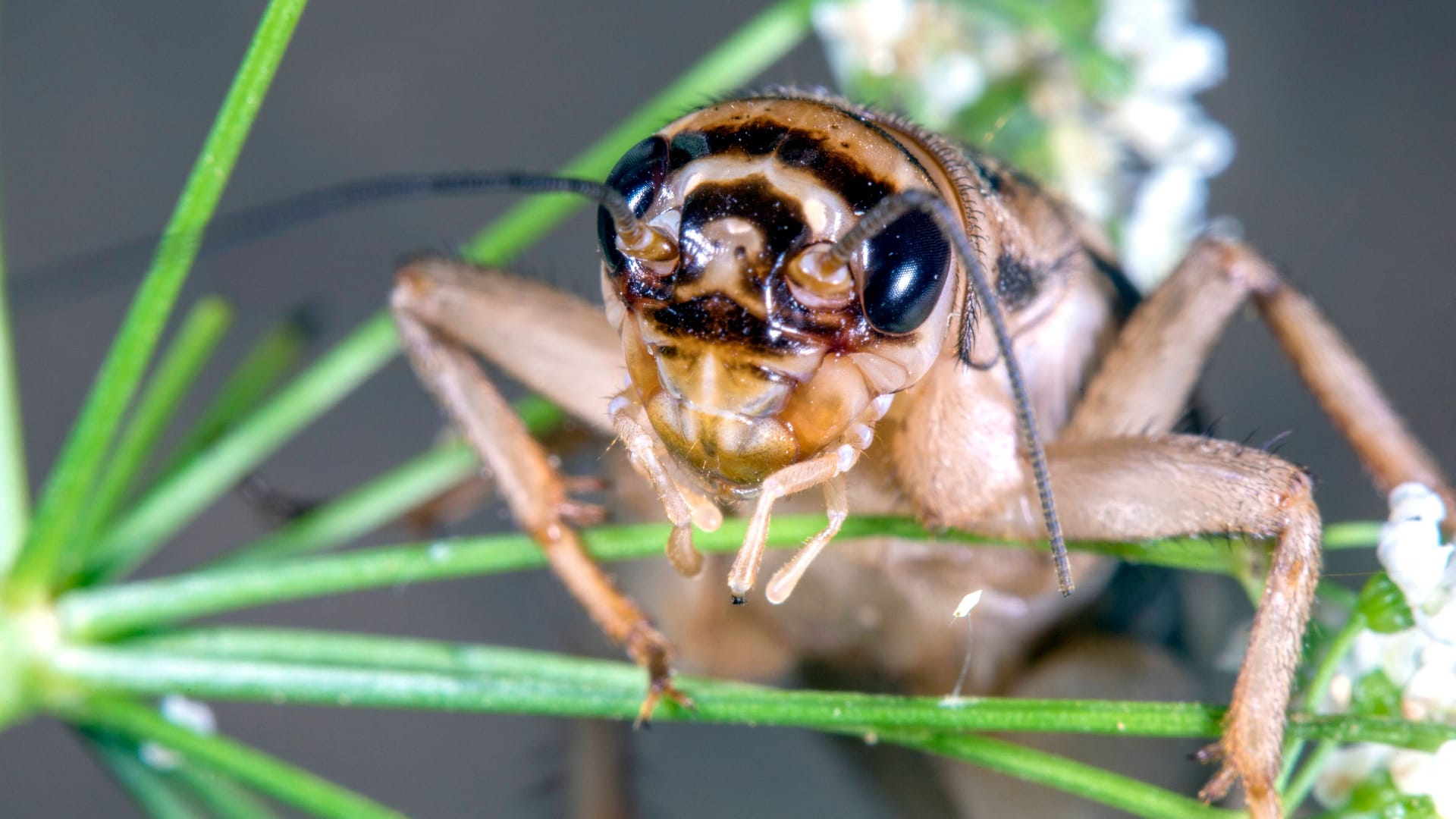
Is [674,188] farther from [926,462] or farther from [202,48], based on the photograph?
[202,48]

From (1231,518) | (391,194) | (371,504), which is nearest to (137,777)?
(371,504)

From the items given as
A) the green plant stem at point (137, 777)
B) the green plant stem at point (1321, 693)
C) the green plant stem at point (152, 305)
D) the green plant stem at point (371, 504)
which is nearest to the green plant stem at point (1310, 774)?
the green plant stem at point (1321, 693)

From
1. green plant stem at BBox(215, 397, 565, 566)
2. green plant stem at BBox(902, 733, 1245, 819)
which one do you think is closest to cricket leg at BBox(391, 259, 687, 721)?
green plant stem at BBox(215, 397, 565, 566)

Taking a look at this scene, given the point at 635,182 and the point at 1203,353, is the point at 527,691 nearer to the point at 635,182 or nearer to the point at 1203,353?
the point at 635,182

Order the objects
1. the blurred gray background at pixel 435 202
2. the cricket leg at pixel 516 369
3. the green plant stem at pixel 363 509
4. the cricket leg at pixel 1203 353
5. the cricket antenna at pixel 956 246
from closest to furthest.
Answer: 1. the cricket antenna at pixel 956 246
2. the cricket leg at pixel 516 369
3. the cricket leg at pixel 1203 353
4. the green plant stem at pixel 363 509
5. the blurred gray background at pixel 435 202

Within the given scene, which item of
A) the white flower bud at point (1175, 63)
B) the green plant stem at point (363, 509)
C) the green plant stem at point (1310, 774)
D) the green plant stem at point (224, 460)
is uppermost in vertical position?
the green plant stem at point (224, 460)

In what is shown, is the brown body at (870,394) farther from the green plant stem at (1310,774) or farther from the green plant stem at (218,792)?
the green plant stem at (218,792)

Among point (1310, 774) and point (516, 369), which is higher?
point (516, 369)

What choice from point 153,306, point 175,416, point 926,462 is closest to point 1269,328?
point 926,462

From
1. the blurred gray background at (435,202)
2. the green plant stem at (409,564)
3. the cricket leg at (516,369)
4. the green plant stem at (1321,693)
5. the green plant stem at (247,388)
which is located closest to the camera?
the green plant stem at (1321,693)
